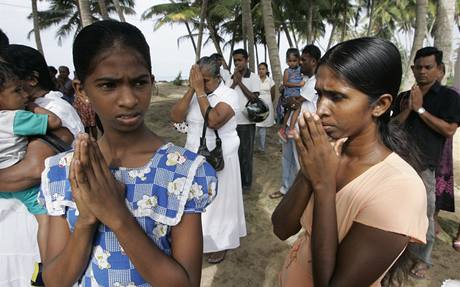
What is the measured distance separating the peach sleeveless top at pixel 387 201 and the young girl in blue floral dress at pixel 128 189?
1.86 feet

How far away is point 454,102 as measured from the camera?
278cm

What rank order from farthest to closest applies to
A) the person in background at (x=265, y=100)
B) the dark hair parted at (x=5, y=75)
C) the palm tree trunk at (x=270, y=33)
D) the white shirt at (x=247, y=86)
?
1. the palm tree trunk at (x=270, y=33)
2. the person in background at (x=265, y=100)
3. the white shirt at (x=247, y=86)
4. the dark hair parted at (x=5, y=75)

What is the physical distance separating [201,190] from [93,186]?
386 mm

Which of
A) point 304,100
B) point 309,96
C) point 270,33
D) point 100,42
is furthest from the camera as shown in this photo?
point 270,33

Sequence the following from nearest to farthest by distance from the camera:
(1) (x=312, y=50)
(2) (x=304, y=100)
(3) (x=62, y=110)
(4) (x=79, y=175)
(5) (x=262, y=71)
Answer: (4) (x=79, y=175)
(3) (x=62, y=110)
(2) (x=304, y=100)
(1) (x=312, y=50)
(5) (x=262, y=71)

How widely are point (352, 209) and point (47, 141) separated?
60.5 inches

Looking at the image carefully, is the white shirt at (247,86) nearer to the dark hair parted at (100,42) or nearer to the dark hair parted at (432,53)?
the dark hair parted at (432,53)

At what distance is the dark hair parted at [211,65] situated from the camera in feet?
10.3

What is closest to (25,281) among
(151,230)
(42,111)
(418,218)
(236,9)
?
(42,111)

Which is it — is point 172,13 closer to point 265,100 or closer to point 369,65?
point 265,100

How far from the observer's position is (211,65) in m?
3.17

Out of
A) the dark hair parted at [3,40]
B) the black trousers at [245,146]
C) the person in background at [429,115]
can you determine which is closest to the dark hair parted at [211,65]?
the dark hair parted at [3,40]

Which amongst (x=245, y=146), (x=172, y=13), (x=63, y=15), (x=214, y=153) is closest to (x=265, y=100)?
(x=245, y=146)

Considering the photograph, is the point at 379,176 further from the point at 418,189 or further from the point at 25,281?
the point at 25,281
